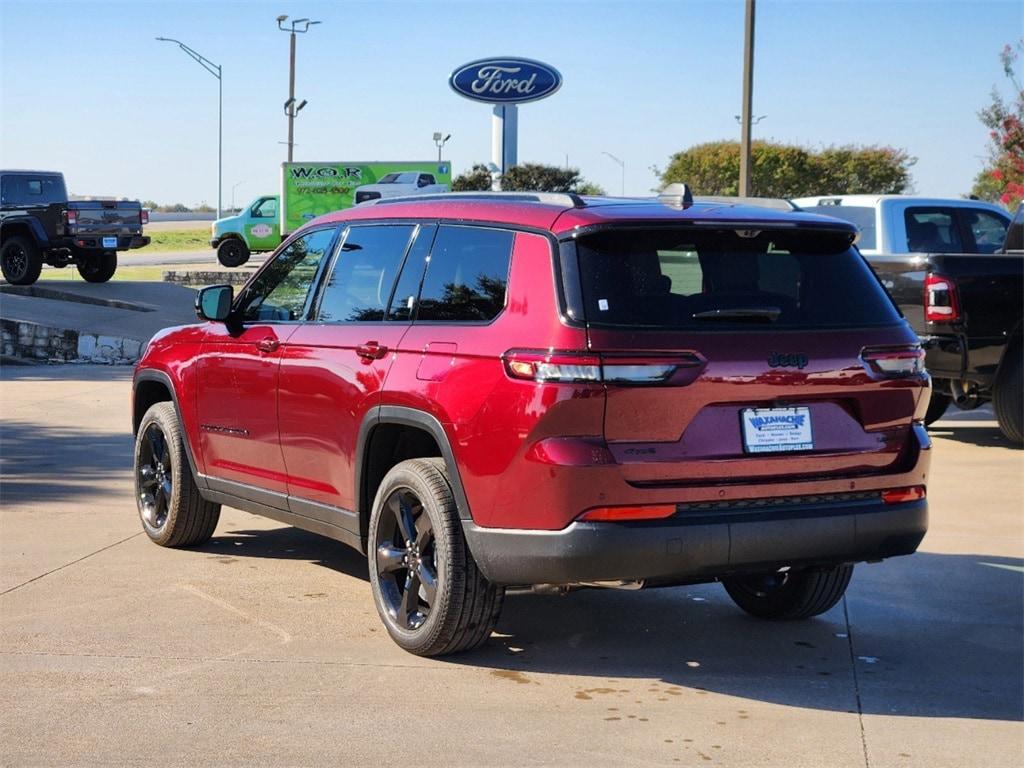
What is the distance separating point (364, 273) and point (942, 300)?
6.43 metres

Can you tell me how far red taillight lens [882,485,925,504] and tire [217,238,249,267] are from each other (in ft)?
123

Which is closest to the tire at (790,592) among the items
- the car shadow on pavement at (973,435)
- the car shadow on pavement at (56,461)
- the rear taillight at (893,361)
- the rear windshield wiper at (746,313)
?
the rear taillight at (893,361)

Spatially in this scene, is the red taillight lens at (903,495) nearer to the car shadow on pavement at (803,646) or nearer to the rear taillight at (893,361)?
the rear taillight at (893,361)

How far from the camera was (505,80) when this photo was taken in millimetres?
42062

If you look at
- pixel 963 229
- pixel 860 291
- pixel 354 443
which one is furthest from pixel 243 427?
pixel 963 229

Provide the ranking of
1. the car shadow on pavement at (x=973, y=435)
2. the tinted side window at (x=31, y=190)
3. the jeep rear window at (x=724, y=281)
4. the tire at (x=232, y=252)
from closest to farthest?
the jeep rear window at (x=724, y=281) < the car shadow on pavement at (x=973, y=435) < the tinted side window at (x=31, y=190) < the tire at (x=232, y=252)

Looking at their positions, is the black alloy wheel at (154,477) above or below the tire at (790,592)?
above

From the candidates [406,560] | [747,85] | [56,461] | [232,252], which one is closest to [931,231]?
[56,461]

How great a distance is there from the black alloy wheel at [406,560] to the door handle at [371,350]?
22.1 inches

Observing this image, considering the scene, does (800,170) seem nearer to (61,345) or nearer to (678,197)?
(61,345)

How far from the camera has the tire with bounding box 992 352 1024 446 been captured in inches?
447

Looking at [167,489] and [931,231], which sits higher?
[931,231]

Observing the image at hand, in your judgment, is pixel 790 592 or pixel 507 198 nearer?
pixel 507 198

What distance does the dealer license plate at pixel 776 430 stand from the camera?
202 inches
